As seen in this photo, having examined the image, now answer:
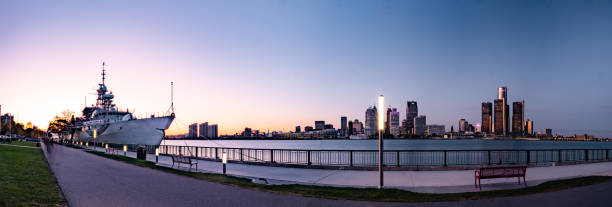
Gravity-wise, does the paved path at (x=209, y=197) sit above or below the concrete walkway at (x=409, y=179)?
above

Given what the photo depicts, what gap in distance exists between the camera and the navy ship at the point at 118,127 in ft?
169

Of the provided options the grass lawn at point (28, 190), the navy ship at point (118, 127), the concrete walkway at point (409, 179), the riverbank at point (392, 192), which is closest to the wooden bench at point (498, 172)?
the concrete walkway at point (409, 179)

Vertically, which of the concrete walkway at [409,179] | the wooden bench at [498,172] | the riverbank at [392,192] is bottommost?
the concrete walkway at [409,179]

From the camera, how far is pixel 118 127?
61000mm

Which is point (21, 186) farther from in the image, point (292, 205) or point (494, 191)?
point (494, 191)

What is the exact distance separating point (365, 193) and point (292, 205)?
2.80 m

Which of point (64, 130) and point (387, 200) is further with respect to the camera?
point (64, 130)

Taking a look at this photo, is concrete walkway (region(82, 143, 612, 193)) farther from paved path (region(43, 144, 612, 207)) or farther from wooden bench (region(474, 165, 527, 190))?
paved path (region(43, 144, 612, 207))

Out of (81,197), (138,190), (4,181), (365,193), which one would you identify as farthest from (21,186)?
(365,193)

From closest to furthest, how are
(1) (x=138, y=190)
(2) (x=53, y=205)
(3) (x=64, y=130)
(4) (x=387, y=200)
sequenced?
(2) (x=53, y=205), (4) (x=387, y=200), (1) (x=138, y=190), (3) (x=64, y=130)

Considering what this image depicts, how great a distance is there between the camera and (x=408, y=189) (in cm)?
1164

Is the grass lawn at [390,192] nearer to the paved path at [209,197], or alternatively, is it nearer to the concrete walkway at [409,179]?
the paved path at [209,197]

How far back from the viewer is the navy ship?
5155 cm

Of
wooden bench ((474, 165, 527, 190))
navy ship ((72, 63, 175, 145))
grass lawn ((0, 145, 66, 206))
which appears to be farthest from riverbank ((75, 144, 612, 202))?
navy ship ((72, 63, 175, 145))
